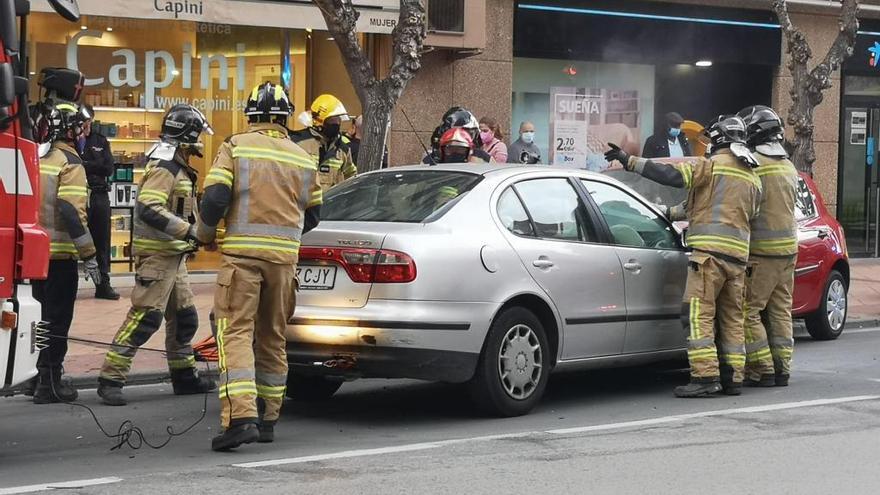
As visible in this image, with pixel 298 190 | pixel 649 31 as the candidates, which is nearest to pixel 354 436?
pixel 298 190

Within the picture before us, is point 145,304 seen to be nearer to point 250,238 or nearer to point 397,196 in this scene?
point 397,196

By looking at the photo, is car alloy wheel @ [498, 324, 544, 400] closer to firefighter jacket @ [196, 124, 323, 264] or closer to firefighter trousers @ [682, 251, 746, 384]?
firefighter trousers @ [682, 251, 746, 384]

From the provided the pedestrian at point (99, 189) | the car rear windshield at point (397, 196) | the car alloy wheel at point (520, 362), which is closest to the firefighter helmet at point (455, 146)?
the car rear windshield at point (397, 196)

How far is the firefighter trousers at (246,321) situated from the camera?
736cm

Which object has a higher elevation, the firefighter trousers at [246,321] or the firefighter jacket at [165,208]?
the firefighter jacket at [165,208]

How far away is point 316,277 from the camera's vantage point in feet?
26.8

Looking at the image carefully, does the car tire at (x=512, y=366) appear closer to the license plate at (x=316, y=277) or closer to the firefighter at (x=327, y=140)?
the license plate at (x=316, y=277)

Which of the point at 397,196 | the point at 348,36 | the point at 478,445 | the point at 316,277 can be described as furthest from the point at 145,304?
the point at 348,36

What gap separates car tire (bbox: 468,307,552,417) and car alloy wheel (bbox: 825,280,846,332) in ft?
17.0

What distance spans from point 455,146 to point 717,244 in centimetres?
234

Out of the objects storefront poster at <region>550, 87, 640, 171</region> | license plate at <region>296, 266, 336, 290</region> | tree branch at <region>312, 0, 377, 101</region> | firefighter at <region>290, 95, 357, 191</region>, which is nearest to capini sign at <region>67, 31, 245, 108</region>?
tree branch at <region>312, 0, 377, 101</region>

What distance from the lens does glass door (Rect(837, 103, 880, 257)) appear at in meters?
22.0

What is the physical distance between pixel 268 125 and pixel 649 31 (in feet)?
42.2

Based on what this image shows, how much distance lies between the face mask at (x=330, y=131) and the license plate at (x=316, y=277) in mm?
2692
